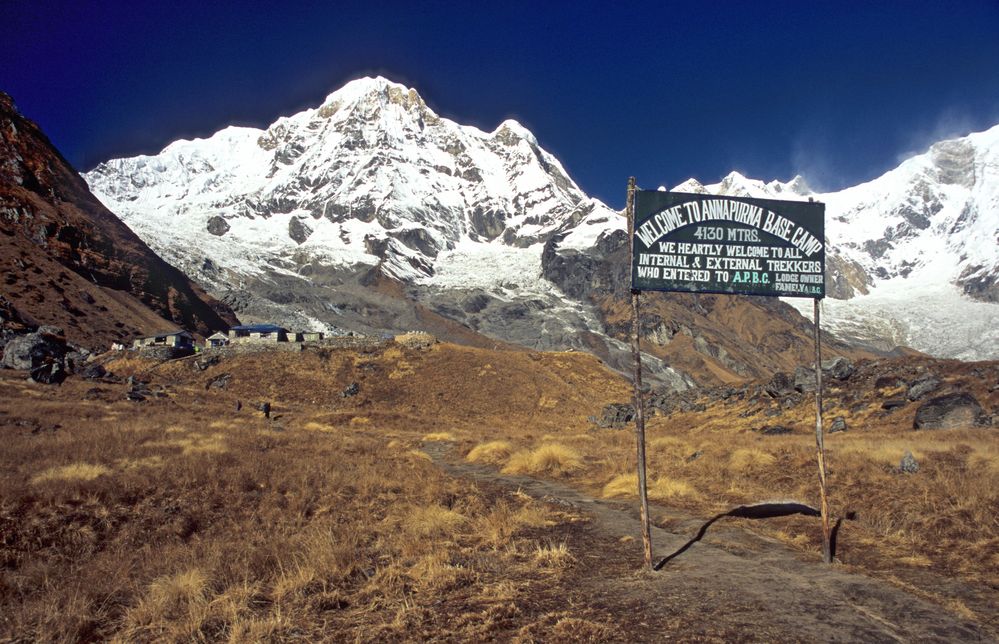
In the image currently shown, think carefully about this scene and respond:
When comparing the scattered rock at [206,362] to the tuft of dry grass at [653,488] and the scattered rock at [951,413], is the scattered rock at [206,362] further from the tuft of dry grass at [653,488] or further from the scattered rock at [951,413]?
the scattered rock at [951,413]

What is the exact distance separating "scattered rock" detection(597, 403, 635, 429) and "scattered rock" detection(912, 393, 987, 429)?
63.9ft

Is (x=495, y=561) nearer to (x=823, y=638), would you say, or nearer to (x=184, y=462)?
(x=823, y=638)

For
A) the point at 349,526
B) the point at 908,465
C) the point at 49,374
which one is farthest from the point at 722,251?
the point at 49,374

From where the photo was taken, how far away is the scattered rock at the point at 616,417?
135 feet

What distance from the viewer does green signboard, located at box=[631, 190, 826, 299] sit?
8.53m

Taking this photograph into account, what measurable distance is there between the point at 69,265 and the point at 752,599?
9961cm

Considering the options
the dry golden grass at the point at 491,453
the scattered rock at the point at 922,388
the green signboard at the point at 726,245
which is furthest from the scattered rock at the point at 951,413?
the green signboard at the point at 726,245

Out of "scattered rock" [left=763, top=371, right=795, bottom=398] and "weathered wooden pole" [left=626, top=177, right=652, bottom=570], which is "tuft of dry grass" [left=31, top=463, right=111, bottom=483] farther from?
"scattered rock" [left=763, top=371, right=795, bottom=398]

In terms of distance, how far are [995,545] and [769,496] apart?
4.83 m

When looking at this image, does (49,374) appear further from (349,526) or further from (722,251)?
(722,251)

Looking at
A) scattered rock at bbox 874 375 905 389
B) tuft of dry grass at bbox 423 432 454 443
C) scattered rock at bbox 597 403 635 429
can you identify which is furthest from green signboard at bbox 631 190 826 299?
scattered rock at bbox 597 403 635 429

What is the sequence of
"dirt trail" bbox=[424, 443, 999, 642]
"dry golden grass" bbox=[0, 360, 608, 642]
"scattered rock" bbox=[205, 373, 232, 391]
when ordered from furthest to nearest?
"scattered rock" bbox=[205, 373, 232, 391] < "dry golden grass" bbox=[0, 360, 608, 642] < "dirt trail" bbox=[424, 443, 999, 642]

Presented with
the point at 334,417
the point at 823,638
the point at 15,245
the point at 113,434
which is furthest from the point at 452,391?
the point at 15,245

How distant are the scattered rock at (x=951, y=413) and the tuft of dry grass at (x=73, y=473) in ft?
86.8
